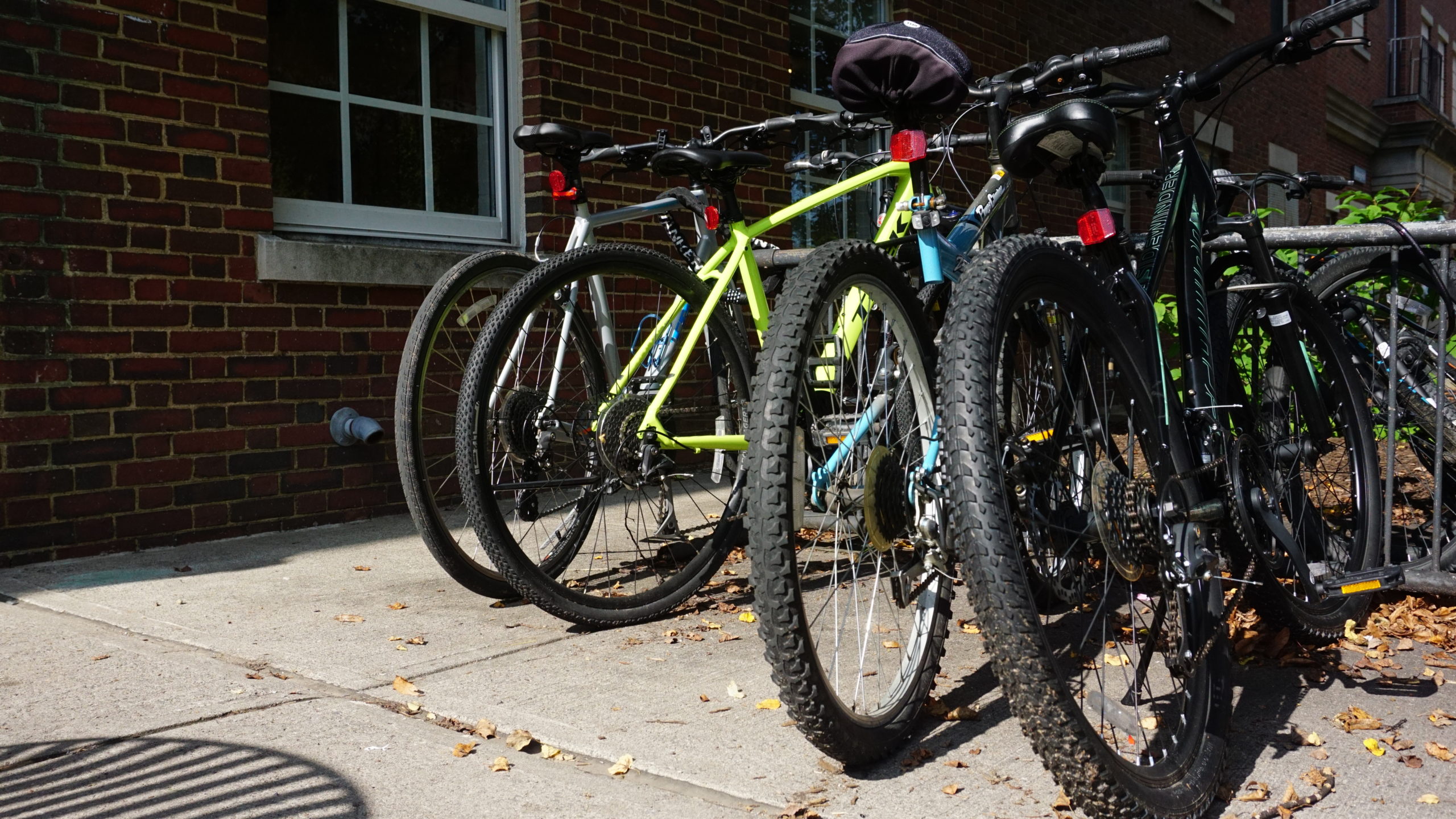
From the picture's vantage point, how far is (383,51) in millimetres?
5668

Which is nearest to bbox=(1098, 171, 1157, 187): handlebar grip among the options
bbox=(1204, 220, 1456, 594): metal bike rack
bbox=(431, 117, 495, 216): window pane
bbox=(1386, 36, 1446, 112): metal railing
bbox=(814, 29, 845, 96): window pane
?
bbox=(1204, 220, 1456, 594): metal bike rack

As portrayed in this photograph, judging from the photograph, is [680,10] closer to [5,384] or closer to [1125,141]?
[5,384]

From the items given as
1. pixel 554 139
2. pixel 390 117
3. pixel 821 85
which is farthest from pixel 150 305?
pixel 821 85

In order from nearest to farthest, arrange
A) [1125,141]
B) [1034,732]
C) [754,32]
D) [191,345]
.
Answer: [1034,732] < [191,345] < [754,32] < [1125,141]

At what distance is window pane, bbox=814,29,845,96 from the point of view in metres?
8.43

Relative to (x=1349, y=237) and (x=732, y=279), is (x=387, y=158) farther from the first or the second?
(x=1349, y=237)

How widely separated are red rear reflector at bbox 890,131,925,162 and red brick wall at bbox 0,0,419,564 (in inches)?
109

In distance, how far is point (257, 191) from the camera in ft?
16.5

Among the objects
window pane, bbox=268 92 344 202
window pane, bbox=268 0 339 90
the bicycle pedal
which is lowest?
the bicycle pedal

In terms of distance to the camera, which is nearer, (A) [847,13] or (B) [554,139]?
(B) [554,139]

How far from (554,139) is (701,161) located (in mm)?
488

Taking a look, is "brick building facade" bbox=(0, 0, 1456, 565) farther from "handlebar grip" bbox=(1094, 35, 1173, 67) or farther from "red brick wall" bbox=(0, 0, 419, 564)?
"handlebar grip" bbox=(1094, 35, 1173, 67)

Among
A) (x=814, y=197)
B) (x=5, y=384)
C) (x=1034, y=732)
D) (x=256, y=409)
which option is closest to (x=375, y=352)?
(x=256, y=409)

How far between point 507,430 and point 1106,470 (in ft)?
5.95
